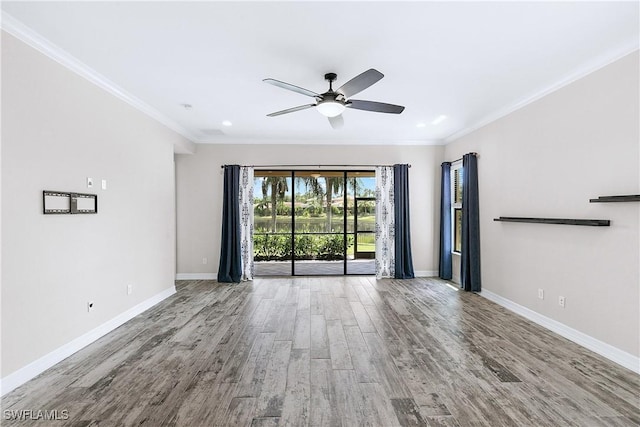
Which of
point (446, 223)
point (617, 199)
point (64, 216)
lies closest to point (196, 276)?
point (64, 216)

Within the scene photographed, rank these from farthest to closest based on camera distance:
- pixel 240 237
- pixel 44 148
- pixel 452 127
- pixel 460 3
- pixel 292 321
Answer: pixel 240 237, pixel 452 127, pixel 292 321, pixel 44 148, pixel 460 3

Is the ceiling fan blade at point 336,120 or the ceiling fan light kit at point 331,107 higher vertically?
the ceiling fan blade at point 336,120

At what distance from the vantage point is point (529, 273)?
3.94 m

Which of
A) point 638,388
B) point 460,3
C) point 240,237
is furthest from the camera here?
point 240,237

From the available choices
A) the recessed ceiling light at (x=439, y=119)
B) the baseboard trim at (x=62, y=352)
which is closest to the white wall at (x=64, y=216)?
the baseboard trim at (x=62, y=352)

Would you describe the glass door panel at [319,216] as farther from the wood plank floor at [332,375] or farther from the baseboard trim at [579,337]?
the baseboard trim at [579,337]

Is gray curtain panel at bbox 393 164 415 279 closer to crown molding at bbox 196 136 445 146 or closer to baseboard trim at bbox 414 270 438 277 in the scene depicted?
baseboard trim at bbox 414 270 438 277

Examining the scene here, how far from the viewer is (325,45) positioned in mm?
2707

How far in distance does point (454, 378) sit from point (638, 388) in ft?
4.25

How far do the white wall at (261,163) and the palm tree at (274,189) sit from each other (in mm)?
385

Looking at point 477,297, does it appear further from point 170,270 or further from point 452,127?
point 170,270

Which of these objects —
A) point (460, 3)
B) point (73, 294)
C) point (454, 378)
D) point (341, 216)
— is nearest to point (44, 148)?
point (73, 294)

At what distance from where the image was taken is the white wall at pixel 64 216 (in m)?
2.40

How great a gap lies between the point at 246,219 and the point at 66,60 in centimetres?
365
